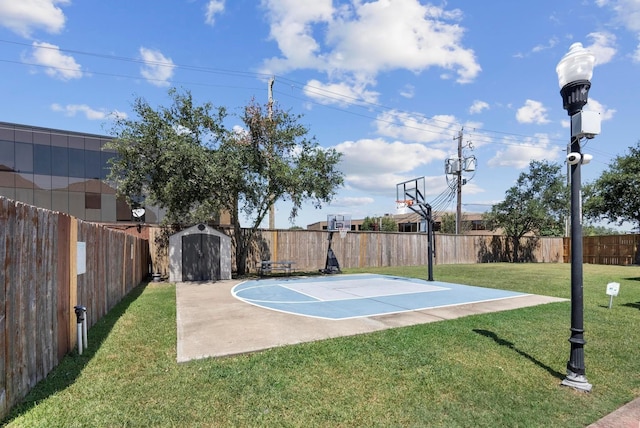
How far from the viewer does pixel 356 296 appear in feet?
34.1

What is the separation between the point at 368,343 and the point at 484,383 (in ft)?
5.88

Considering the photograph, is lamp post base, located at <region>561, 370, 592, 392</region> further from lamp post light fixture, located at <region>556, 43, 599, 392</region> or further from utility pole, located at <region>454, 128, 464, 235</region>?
utility pole, located at <region>454, 128, 464, 235</region>

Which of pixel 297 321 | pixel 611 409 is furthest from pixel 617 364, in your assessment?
pixel 297 321

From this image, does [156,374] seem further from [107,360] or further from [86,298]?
[86,298]

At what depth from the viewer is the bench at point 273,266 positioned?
52.9 ft

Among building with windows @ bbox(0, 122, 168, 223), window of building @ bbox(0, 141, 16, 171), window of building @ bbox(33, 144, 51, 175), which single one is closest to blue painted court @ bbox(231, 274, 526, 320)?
building with windows @ bbox(0, 122, 168, 223)

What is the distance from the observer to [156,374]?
4.35 meters

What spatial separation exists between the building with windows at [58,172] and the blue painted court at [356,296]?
21120mm

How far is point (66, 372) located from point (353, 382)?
3.40 metres

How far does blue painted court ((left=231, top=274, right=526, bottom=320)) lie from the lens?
8.38 meters

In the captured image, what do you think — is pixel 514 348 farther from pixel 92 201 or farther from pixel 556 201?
pixel 92 201

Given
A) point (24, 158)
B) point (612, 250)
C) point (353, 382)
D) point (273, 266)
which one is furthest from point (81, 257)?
point (612, 250)

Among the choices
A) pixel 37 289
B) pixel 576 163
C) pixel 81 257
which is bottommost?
pixel 37 289

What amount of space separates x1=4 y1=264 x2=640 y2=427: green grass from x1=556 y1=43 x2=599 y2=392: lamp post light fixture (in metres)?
0.32
